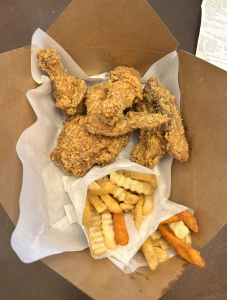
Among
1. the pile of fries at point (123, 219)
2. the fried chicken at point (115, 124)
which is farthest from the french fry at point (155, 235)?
the fried chicken at point (115, 124)

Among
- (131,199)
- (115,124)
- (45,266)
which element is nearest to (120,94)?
(115,124)

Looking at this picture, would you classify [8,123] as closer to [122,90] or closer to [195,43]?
[122,90]

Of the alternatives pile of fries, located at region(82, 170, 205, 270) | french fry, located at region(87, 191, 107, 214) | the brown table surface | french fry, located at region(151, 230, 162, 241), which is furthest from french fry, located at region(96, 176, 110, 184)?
the brown table surface

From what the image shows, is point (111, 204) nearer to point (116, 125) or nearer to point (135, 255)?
point (135, 255)

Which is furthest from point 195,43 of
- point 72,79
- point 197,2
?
point 72,79

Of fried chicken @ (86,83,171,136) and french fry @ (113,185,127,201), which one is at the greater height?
Answer: fried chicken @ (86,83,171,136)

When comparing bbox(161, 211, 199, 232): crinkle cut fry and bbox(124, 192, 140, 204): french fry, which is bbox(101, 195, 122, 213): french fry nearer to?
bbox(124, 192, 140, 204): french fry

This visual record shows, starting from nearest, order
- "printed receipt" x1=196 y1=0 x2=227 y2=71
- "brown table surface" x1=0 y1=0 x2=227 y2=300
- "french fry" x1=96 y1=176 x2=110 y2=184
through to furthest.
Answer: "french fry" x1=96 y1=176 x2=110 y2=184 < "brown table surface" x1=0 y1=0 x2=227 y2=300 < "printed receipt" x1=196 y1=0 x2=227 y2=71
